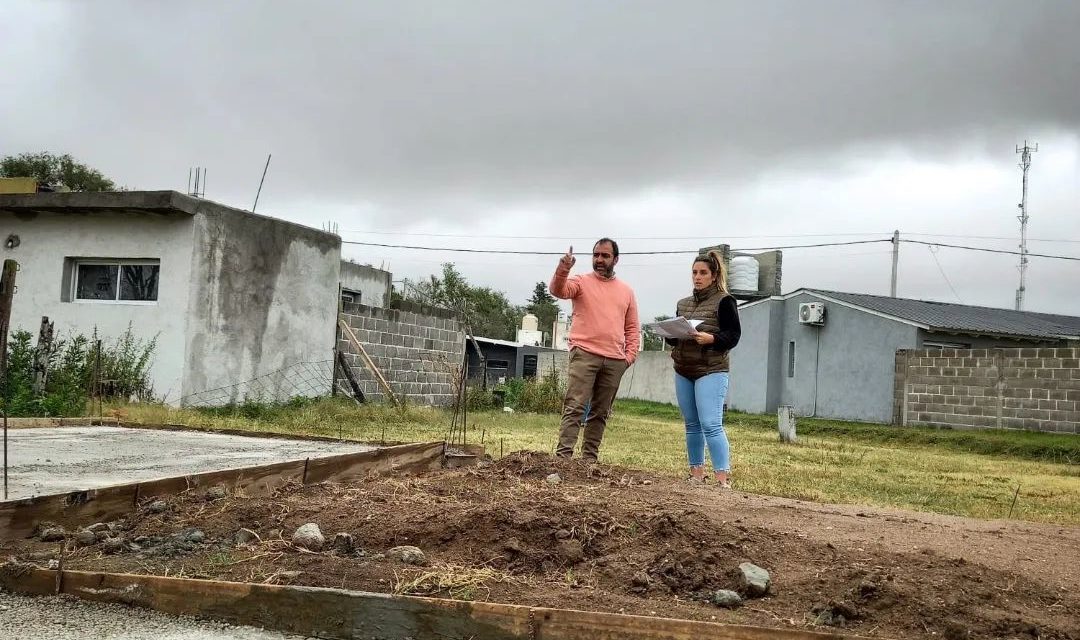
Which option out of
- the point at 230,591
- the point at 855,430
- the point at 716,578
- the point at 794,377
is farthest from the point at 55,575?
the point at 794,377

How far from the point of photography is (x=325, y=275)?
15656 mm

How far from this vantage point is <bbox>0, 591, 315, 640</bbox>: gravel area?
9.35 feet

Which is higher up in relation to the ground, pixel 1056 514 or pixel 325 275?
pixel 325 275

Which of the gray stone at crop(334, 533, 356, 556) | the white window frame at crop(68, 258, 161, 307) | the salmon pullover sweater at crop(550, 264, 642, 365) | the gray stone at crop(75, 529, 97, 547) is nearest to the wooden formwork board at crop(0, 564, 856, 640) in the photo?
the gray stone at crop(75, 529, 97, 547)

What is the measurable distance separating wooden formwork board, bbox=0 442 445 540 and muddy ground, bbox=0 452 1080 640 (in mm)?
Result: 128

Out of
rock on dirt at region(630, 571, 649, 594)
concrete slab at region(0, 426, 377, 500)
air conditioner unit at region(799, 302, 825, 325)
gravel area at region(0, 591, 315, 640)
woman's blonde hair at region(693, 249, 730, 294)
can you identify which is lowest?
gravel area at region(0, 591, 315, 640)

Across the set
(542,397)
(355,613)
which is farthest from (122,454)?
(542,397)

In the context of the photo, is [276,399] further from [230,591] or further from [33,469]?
[230,591]

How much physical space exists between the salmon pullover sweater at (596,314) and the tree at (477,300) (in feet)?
119

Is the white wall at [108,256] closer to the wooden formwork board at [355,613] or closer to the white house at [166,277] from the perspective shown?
the white house at [166,277]

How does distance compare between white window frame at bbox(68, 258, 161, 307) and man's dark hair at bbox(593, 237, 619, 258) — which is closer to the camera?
man's dark hair at bbox(593, 237, 619, 258)

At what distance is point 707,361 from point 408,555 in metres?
3.24

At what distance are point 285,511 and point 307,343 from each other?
11454mm

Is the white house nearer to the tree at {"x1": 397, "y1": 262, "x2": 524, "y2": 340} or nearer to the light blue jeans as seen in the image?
the light blue jeans
